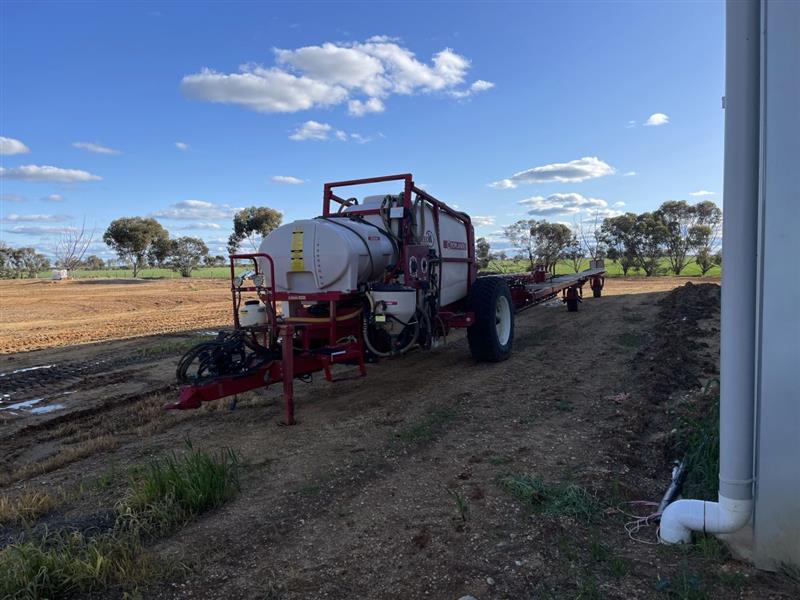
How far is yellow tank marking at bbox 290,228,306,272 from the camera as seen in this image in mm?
6172

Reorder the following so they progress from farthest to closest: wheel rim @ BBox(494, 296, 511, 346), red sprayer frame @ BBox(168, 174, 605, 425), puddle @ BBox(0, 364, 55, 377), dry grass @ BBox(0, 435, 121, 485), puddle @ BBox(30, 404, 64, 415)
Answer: puddle @ BBox(0, 364, 55, 377) → wheel rim @ BBox(494, 296, 511, 346) → puddle @ BBox(30, 404, 64, 415) → red sprayer frame @ BBox(168, 174, 605, 425) → dry grass @ BBox(0, 435, 121, 485)

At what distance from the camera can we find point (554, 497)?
3629 millimetres

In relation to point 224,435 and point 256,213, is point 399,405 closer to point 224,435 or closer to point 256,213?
point 224,435

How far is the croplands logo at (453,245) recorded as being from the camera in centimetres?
791

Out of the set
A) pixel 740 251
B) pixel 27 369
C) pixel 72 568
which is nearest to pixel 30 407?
pixel 27 369

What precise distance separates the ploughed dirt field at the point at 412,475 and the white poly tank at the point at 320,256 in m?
1.42

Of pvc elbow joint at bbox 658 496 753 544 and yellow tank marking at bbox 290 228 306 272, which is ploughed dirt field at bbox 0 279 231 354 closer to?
yellow tank marking at bbox 290 228 306 272

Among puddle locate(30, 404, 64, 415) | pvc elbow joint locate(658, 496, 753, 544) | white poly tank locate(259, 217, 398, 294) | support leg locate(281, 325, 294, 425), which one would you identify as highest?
white poly tank locate(259, 217, 398, 294)

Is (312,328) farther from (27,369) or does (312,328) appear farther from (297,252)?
(27,369)

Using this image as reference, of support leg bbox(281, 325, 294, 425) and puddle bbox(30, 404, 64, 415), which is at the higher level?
support leg bbox(281, 325, 294, 425)

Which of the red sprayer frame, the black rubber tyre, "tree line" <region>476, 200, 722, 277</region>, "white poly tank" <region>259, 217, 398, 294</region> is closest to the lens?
the red sprayer frame

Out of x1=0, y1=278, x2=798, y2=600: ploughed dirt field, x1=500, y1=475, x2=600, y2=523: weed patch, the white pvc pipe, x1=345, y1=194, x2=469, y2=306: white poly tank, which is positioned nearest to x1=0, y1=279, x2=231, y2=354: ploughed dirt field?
x1=0, y1=278, x2=798, y2=600: ploughed dirt field

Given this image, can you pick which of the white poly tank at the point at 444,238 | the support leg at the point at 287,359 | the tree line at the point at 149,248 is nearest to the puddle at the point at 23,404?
the support leg at the point at 287,359

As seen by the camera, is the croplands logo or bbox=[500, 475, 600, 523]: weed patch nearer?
bbox=[500, 475, 600, 523]: weed patch
